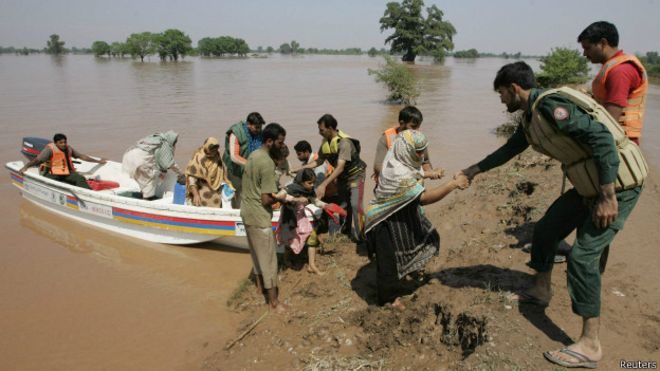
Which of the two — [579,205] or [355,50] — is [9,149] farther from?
[355,50]

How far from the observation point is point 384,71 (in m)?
18.0

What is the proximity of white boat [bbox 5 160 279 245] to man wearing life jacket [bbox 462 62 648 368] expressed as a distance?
315 centimetres

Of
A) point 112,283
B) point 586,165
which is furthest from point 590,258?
point 112,283

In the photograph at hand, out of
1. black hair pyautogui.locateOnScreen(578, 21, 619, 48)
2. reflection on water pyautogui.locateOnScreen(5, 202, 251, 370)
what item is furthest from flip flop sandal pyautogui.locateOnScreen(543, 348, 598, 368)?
reflection on water pyautogui.locateOnScreen(5, 202, 251, 370)

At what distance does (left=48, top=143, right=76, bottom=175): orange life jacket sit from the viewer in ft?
21.0

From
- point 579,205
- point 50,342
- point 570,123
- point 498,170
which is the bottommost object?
point 50,342

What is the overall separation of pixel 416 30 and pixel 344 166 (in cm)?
4781

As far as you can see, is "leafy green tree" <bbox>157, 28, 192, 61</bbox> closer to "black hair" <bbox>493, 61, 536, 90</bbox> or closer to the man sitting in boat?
the man sitting in boat

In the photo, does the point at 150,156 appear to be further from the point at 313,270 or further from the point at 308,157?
the point at 313,270

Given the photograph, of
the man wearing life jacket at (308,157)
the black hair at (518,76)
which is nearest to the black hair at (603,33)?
the black hair at (518,76)

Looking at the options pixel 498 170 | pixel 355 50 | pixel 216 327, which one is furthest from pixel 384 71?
pixel 355 50

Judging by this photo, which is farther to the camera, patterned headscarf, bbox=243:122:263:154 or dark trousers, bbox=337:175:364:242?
patterned headscarf, bbox=243:122:263:154

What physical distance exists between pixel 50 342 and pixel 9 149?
9551 millimetres

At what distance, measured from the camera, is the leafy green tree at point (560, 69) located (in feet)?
42.7
